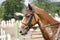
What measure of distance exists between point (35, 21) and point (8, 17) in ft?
94.3

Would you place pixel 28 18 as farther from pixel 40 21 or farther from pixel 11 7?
pixel 11 7

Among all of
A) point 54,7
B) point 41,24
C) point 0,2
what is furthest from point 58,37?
point 0,2

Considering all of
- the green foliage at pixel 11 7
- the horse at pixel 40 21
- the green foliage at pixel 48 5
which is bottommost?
the horse at pixel 40 21

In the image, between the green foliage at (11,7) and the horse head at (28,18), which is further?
the green foliage at (11,7)

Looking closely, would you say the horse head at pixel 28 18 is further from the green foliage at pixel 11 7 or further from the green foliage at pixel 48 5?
the green foliage at pixel 11 7

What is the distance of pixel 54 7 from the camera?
1032 inches

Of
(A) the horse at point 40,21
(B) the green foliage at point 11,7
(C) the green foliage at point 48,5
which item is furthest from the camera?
(B) the green foliage at point 11,7

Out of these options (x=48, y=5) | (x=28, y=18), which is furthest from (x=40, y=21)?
(x=48, y=5)

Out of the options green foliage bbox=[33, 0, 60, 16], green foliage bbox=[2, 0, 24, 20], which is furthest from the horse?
green foliage bbox=[2, 0, 24, 20]

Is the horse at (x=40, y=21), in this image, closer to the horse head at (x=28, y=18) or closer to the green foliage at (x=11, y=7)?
the horse head at (x=28, y=18)

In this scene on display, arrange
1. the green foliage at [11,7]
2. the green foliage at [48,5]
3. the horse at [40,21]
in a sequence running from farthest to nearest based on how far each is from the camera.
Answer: the green foliage at [11,7] < the green foliage at [48,5] < the horse at [40,21]

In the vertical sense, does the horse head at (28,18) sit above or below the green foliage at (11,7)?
below

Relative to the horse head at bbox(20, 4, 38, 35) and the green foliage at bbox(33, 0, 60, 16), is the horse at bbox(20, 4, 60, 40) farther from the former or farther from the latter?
the green foliage at bbox(33, 0, 60, 16)

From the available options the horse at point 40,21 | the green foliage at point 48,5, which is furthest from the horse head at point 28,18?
the green foliage at point 48,5
